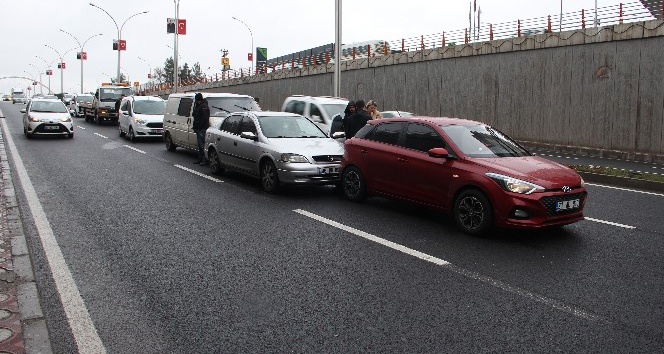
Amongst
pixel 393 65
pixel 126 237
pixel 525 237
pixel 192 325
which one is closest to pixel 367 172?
pixel 525 237

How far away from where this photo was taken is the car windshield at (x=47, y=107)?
2163cm

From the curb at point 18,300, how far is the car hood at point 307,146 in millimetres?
4475

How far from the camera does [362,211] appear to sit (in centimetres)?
883

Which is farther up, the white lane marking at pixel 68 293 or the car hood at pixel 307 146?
the car hood at pixel 307 146

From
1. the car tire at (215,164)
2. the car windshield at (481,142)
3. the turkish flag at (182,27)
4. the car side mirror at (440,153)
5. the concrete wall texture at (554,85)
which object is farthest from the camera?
the turkish flag at (182,27)

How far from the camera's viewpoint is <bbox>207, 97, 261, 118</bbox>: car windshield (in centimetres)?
1554

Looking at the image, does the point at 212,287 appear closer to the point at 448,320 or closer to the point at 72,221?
the point at 448,320

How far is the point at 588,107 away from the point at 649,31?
331 cm

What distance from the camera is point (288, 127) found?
11273 millimetres

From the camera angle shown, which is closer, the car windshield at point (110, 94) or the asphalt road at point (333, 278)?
the asphalt road at point (333, 278)

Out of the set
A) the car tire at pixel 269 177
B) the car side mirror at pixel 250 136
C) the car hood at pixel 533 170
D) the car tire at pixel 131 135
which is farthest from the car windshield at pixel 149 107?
the car hood at pixel 533 170

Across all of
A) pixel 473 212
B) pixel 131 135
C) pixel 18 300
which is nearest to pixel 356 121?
pixel 473 212

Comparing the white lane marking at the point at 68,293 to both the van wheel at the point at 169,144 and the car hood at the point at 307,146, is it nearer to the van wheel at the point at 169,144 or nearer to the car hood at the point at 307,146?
the car hood at the point at 307,146

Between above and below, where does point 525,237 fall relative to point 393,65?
below
